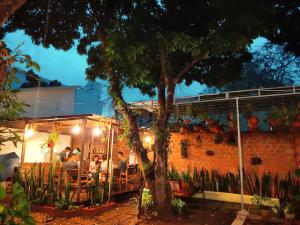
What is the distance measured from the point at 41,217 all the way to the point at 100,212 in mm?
1484

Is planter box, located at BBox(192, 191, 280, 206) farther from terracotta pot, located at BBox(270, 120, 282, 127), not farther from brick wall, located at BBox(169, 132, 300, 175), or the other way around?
terracotta pot, located at BBox(270, 120, 282, 127)

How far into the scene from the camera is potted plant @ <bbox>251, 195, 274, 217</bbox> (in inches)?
246

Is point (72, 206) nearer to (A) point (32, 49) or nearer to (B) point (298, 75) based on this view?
(B) point (298, 75)

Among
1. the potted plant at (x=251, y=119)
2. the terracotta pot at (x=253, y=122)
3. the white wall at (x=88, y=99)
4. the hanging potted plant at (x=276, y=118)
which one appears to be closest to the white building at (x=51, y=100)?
the white wall at (x=88, y=99)

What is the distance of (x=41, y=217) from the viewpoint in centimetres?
648

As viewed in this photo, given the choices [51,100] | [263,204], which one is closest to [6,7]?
[263,204]

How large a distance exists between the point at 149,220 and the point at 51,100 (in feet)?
43.2

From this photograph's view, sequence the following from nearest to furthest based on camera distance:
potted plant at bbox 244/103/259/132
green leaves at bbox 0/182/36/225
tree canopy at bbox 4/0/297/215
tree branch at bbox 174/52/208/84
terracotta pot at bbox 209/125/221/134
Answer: green leaves at bbox 0/182/36/225
tree canopy at bbox 4/0/297/215
tree branch at bbox 174/52/208/84
potted plant at bbox 244/103/259/132
terracotta pot at bbox 209/125/221/134

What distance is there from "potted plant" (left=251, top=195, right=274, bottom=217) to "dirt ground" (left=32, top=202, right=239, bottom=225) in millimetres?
639

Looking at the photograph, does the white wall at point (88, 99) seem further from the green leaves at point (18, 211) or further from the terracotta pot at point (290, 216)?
the green leaves at point (18, 211)

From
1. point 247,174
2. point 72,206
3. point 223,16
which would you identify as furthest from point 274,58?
point 72,206

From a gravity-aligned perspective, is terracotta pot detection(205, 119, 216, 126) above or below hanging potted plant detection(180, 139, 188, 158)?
above

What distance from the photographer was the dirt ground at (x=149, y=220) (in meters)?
6.07

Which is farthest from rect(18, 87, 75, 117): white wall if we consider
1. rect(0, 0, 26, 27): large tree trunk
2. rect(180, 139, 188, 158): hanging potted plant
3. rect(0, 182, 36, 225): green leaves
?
rect(0, 0, 26, 27): large tree trunk
